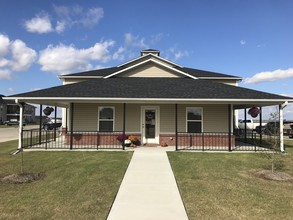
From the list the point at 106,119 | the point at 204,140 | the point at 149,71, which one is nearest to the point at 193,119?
the point at 204,140

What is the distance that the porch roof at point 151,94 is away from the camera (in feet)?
47.2

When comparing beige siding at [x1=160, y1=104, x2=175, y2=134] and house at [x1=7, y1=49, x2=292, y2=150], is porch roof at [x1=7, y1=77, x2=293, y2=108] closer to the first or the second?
house at [x1=7, y1=49, x2=292, y2=150]

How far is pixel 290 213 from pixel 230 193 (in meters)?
1.58

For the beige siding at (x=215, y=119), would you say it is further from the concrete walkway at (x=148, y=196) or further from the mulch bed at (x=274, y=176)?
the mulch bed at (x=274, y=176)

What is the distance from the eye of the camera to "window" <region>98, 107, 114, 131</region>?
1719 centimetres

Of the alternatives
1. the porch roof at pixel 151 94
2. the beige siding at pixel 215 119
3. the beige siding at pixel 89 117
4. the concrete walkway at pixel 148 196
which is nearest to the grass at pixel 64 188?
the concrete walkway at pixel 148 196

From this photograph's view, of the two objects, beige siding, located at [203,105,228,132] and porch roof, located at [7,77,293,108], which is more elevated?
porch roof, located at [7,77,293,108]

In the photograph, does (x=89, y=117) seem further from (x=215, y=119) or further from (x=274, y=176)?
(x=274, y=176)

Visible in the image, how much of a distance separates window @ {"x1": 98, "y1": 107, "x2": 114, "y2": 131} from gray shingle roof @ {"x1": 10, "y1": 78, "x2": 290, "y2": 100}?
1588 millimetres

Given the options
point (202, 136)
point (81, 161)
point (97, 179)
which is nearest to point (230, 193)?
point (97, 179)

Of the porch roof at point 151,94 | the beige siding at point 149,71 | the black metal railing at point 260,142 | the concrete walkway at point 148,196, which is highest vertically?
the beige siding at point 149,71

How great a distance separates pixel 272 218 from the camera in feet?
18.0

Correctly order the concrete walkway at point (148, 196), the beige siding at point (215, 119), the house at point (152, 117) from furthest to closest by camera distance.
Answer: the beige siding at point (215, 119), the house at point (152, 117), the concrete walkway at point (148, 196)

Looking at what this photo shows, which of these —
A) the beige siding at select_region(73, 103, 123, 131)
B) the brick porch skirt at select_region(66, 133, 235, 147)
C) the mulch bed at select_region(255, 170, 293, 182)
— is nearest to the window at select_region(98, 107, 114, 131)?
the beige siding at select_region(73, 103, 123, 131)
